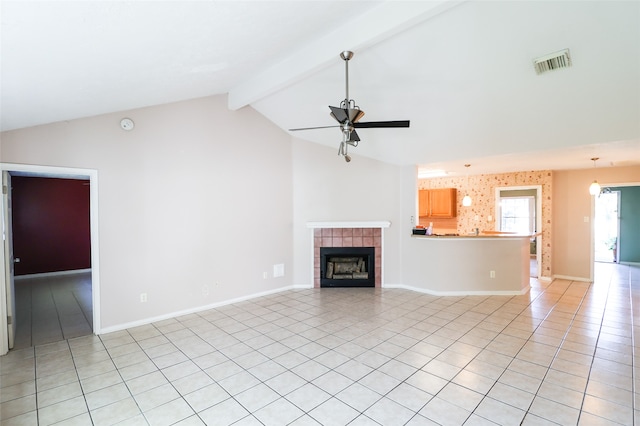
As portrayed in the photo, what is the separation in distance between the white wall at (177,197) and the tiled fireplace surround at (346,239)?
71 centimetres

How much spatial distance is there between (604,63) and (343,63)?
2312 millimetres

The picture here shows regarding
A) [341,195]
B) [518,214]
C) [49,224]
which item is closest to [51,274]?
[49,224]

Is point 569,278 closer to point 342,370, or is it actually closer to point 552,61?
point 552,61

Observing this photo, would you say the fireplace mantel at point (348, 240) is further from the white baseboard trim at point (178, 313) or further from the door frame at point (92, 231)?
the door frame at point (92, 231)

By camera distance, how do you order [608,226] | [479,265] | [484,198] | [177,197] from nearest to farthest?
[177,197]
[479,265]
[484,198]
[608,226]

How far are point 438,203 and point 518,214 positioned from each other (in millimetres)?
2982

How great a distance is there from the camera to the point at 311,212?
18.3ft

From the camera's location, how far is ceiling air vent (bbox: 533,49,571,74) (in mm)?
2588

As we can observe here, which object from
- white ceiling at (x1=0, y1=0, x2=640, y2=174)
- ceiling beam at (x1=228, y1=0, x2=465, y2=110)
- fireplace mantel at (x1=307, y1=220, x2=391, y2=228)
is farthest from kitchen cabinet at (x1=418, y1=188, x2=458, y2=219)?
ceiling beam at (x1=228, y1=0, x2=465, y2=110)

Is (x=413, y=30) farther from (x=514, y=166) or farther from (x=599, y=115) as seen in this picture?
(x=514, y=166)

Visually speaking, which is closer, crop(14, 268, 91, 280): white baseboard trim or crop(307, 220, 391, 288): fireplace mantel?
crop(307, 220, 391, 288): fireplace mantel

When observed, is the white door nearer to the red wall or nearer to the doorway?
the red wall

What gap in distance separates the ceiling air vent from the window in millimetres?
7227

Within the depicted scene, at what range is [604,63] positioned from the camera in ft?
8.63
